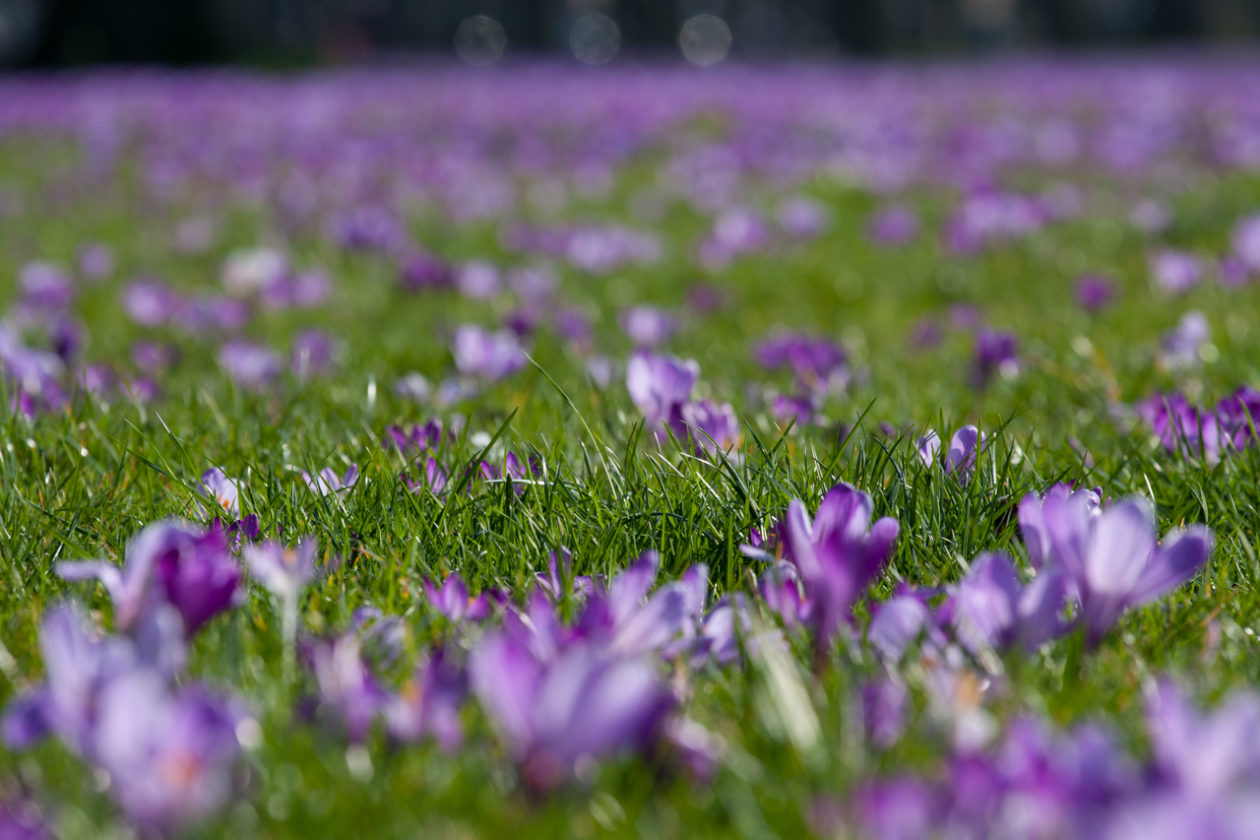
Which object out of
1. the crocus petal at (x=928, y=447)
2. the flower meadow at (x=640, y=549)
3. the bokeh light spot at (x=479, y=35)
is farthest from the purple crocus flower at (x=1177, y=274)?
the bokeh light spot at (x=479, y=35)

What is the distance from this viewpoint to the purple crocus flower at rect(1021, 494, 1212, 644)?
1.50 metres

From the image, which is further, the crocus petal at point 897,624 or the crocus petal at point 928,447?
the crocus petal at point 928,447

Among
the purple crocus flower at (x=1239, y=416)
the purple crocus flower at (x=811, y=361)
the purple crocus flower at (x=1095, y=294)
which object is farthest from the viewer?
the purple crocus flower at (x=1095, y=294)

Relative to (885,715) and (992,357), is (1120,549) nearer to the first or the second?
(885,715)

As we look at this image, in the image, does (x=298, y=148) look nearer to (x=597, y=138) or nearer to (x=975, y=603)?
(x=597, y=138)

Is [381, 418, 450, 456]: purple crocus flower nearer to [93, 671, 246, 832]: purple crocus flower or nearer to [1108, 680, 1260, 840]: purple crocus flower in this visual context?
[93, 671, 246, 832]: purple crocus flower

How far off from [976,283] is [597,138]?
23.3 ft

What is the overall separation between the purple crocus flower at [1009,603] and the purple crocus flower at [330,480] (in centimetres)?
116

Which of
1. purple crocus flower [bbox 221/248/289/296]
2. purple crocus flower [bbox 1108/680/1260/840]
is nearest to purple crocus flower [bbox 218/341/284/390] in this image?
purple crocus flower [bbox 221/248/289/296]

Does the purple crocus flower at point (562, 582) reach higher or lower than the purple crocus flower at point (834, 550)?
lower

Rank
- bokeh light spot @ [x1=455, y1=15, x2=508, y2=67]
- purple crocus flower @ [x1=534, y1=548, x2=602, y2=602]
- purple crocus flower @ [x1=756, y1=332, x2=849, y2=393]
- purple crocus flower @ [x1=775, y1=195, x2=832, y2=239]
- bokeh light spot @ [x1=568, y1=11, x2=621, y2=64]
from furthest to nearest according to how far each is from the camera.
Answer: bokeh light spot @ [x1=568, y1=11, x2=621, y2=64]
bokeh light spot @ [x1=455, y1=15, x2=508, y2=67]
purple crocus flower @ [x1=775, y1=195, x2=832, y2=239]
purple crocus flower @ [x1=756, y1=332, x2=849, y2=393]
purple crocus flower @ [x1=534, y1=548, x2=602, y2=602]

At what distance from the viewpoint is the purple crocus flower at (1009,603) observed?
153 centimetres

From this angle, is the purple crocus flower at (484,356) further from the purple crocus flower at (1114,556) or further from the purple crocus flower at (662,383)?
the purple crocus flower at (1114,556)

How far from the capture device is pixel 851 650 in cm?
167
